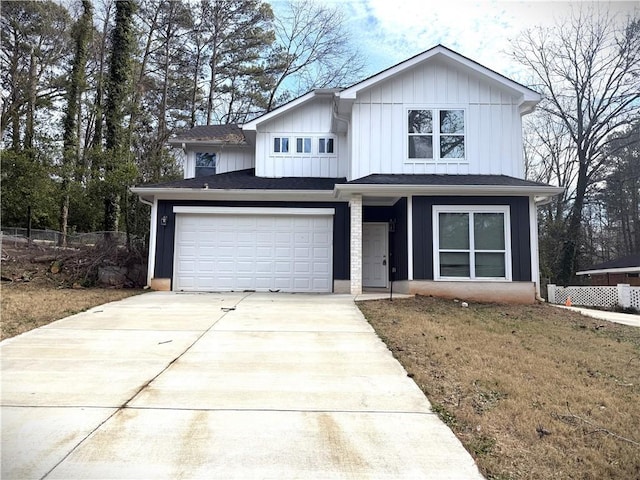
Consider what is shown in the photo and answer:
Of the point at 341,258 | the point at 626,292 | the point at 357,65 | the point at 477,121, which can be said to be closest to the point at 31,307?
the point at 341,258

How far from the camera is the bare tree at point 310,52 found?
23422 millimetres

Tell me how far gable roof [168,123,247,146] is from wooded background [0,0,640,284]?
3.66 m

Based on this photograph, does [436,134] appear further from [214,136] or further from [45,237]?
[45,237]

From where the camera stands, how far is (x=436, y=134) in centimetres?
1184

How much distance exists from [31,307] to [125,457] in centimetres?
645

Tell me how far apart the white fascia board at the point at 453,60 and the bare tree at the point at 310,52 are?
1245 cm

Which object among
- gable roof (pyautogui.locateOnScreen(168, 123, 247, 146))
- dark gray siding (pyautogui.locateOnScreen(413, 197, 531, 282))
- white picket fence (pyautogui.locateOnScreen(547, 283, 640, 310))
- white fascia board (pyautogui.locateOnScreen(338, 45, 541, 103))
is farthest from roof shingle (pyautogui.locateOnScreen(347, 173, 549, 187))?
gable roof (pyautogui.locateOnScreen(168, 123, 247, 146))

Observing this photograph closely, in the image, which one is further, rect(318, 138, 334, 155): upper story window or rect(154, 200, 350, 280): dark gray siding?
rect(318, 138, 334, 155): upper story window

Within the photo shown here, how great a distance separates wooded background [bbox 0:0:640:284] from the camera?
65.8ft

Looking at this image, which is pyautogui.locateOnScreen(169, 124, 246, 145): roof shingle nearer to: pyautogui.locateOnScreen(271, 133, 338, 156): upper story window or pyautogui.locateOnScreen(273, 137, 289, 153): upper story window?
pyautogui.locateOnScreen(273, 137, 289, 153): upper story window

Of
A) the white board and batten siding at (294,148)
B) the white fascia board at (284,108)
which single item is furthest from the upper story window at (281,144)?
the white fascia board at (284,108)

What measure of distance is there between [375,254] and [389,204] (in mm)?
1560

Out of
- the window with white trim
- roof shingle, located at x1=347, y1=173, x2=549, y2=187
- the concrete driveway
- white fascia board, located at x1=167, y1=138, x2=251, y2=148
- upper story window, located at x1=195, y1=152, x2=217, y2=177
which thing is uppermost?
white fascia board, located at x1=167, y1=138, x2=251, y2=148

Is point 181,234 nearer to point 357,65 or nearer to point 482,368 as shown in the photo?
point 482,368
